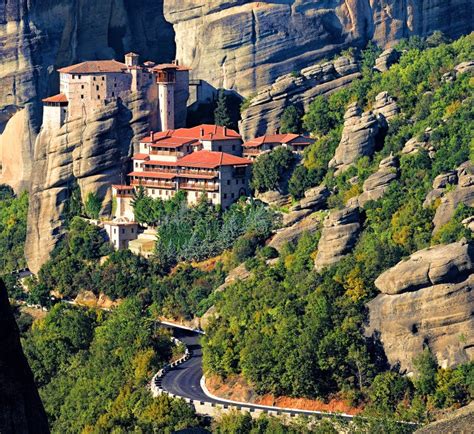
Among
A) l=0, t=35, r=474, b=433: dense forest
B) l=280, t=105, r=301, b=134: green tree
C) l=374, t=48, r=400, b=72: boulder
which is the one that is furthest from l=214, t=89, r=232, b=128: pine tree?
l=374, t=48, r=400, b=72: boulder

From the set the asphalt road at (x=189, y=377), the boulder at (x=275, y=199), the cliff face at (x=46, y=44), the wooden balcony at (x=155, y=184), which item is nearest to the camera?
the asphalt road at (x=189, y=377)

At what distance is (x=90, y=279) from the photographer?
201ft

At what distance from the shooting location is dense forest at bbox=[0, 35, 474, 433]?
45.0 meters

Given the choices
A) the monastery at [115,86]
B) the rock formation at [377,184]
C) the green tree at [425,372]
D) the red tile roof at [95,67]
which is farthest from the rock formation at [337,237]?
the red tile roof at [95,67]

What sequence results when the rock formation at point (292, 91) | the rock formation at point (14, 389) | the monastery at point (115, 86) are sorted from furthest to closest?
the rock formation at point (292, 91) → the monastery at point (115, 86) → the rock formation at point (14, 389)

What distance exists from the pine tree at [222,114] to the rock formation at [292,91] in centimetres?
72

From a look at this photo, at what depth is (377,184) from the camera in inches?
2184

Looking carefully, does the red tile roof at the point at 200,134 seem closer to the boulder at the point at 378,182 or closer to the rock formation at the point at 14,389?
the boulder at the point at 378,182

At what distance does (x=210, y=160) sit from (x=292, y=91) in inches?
230

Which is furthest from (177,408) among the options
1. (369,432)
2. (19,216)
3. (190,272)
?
(19,216)

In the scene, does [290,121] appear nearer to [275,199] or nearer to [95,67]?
[275,199]

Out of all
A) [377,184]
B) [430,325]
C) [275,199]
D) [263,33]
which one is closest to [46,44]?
[263,33]

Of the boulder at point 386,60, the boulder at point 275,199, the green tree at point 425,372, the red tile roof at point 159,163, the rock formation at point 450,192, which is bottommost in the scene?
the boulder at point 275,199

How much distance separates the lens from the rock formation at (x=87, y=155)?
6372 cm
